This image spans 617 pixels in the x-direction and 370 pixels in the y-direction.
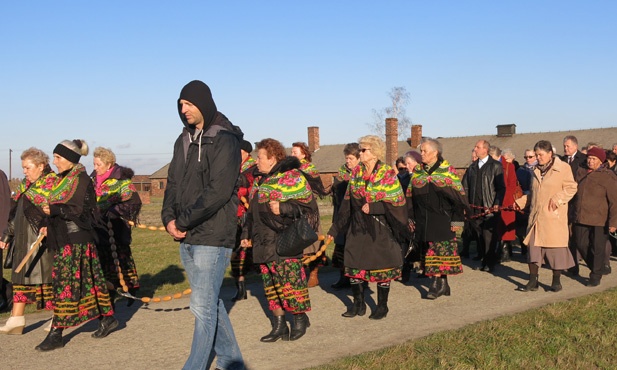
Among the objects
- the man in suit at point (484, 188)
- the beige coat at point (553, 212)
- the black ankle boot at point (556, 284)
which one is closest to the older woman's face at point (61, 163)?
the beige coat at point (553, 212)

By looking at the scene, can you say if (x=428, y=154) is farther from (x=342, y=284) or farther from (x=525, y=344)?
(x=525, y=344)

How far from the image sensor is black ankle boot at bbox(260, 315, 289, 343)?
23.4 feet

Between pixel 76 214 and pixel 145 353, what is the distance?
159 cm

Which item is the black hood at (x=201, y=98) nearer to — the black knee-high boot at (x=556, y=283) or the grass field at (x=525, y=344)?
the grass field at (x=525, y=344)

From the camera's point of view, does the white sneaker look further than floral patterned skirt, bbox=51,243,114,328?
Yes

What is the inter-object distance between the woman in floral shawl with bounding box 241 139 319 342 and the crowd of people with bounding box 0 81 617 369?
0.6 inches

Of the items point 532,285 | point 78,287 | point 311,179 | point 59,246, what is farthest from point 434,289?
point 59,246

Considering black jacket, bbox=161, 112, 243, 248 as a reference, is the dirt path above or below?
below

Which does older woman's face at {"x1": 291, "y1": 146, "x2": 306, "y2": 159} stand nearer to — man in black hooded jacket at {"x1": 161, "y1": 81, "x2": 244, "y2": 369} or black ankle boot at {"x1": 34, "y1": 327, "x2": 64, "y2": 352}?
black ankle boot at {"x1": 34, "y1": 327, "x2": 64, "y2": 352}

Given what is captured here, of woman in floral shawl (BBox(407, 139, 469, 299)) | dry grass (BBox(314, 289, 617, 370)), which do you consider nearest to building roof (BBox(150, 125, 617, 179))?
woman in floral shawl (BBox(407, 139, 469, 299))

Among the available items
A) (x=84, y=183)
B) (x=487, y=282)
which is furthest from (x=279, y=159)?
(x=487, y=282)

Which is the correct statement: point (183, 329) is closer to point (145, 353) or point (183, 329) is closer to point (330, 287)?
point (145, 353)

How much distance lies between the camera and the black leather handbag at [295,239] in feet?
23.4

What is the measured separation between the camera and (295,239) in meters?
7.14
